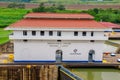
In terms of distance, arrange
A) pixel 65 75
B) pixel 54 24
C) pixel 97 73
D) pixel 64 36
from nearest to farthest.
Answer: pixel 65 75 < pixel 97 73 < pixel 64 36 < pixel 54 24

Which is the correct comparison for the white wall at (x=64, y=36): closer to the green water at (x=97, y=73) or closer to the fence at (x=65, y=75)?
the green water at (x=97, y=73)

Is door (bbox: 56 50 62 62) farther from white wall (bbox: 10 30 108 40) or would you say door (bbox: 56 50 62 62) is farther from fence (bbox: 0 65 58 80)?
fence (bbox: 0 65 58 80)

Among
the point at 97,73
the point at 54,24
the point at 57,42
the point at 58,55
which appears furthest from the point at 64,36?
the point at 97,73

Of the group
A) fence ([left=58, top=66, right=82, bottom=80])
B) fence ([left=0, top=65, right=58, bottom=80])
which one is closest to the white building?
fence ([left=58, top=66, right=82, bottom=80])

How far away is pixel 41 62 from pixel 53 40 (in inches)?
89.0

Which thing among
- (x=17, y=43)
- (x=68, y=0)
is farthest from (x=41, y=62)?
(x=68, y=0)

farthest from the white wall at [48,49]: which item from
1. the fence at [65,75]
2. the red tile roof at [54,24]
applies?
the fence at [65,75]

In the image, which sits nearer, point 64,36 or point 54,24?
point 64,36

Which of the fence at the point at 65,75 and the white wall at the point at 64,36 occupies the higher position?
the white wall at the point at 64,36

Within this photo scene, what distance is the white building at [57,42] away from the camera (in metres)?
24.7

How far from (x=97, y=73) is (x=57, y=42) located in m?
4.53

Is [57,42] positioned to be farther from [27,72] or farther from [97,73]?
[27,72]

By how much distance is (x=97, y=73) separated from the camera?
2436cm

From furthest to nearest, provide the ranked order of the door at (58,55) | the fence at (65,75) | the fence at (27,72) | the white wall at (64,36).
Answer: the door at (58,55)
the white wall at (64,36)
the fence at (27,72)
the fence at (65,75)
